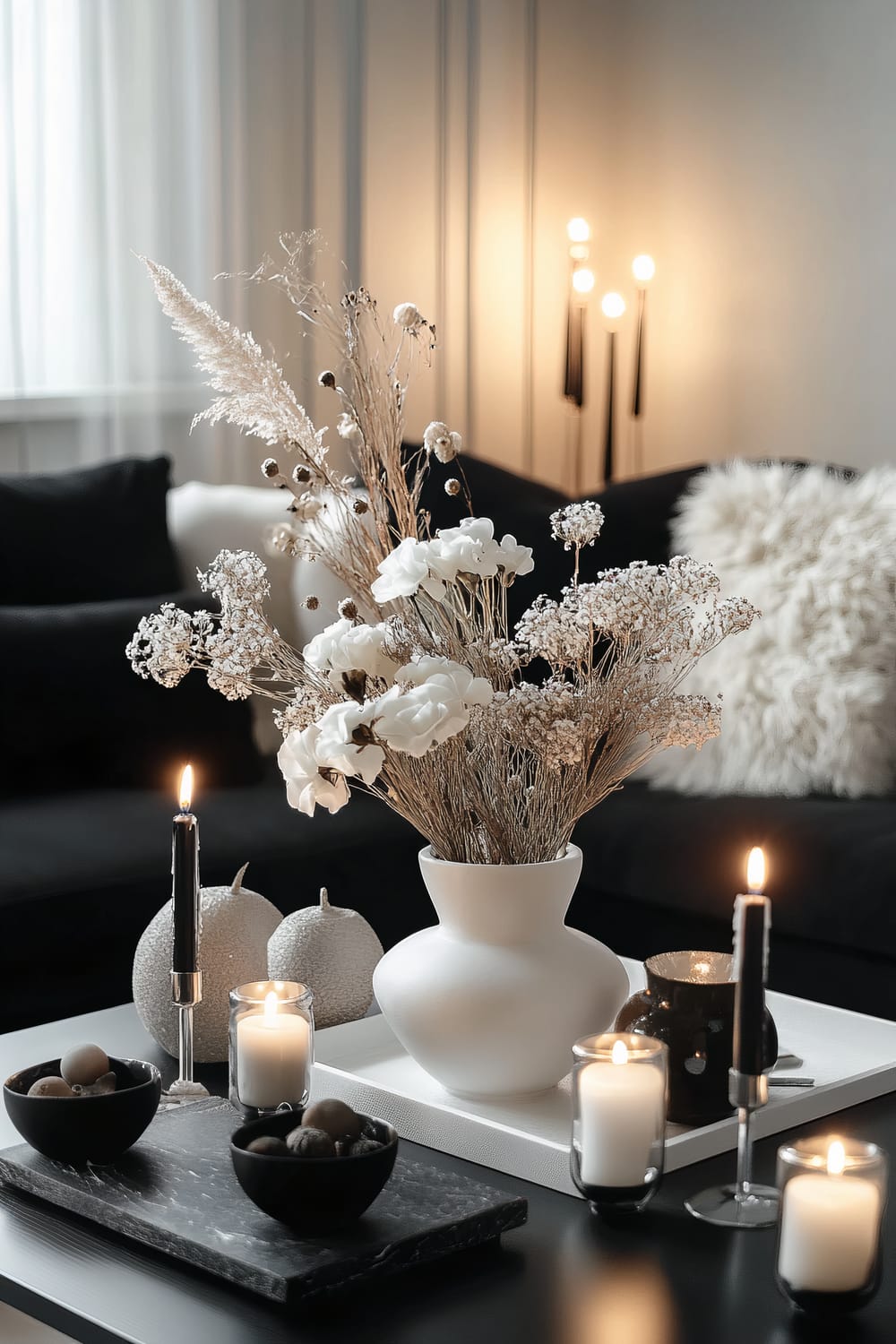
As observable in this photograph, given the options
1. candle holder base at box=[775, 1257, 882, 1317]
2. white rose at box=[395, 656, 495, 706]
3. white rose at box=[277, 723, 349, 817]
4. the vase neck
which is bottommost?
candle holder base at box=[775, 1257, 882, 1317]

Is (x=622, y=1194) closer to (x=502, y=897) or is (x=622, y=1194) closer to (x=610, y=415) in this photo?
(x=502, y=897)

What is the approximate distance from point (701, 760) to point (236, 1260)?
5.39ft

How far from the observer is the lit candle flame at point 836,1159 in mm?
947

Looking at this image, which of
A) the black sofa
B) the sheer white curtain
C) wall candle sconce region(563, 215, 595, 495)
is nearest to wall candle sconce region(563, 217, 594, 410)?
wall candle sconce region(563, 215, 595, 495)

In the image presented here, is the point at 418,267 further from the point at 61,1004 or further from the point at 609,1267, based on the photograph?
the point at 609,1267

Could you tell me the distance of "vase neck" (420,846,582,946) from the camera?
4.17ft

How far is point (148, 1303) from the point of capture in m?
1.01

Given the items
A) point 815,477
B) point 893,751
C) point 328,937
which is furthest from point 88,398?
point 328,937

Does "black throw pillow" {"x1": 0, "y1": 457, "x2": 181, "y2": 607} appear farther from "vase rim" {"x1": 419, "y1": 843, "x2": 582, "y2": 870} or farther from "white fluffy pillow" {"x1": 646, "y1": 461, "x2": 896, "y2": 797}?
"vase rim" {"x1": 419, "y1": 843, "x2": 582, "y2": 870}

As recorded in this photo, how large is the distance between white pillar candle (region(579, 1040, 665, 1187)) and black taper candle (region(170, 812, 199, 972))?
39cm

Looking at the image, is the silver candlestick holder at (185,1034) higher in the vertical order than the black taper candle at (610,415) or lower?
lower

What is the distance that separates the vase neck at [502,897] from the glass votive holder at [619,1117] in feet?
0.59

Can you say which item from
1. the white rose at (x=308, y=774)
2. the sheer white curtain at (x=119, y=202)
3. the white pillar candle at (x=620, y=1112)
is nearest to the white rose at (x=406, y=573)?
the white rose at (x=308, y=774)

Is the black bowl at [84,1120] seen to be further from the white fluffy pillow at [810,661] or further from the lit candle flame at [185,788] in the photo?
the white fluffy pillow at [810,661]
